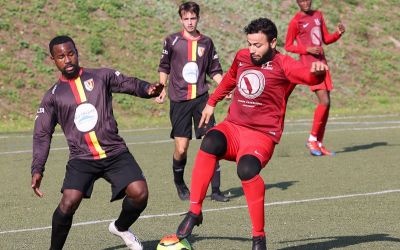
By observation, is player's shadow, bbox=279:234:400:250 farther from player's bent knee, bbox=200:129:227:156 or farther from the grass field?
player's bent knee, bbox=200:129:227:156

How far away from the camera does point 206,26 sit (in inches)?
1276

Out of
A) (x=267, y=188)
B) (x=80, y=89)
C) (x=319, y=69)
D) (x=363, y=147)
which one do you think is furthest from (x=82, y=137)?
(x=363, y=147)

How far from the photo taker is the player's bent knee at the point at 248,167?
8242 mm

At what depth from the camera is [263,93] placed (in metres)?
8.63

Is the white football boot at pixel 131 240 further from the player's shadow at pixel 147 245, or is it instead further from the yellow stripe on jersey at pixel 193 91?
the yellow stripe on jersey at pixel 193 91

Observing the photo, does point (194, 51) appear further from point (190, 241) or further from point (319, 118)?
point (319, 118)

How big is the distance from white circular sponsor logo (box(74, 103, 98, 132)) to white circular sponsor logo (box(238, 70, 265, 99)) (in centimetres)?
121

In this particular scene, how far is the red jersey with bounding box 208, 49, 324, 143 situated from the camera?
8609 millimetres

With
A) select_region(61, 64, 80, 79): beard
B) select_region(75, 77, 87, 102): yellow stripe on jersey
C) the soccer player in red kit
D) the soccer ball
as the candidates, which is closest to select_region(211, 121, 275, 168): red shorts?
the soccer player in red kit

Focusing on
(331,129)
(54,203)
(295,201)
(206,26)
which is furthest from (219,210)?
(206,26)

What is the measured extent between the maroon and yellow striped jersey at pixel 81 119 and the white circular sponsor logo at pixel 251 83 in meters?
0.79

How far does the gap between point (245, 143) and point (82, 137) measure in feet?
4.25

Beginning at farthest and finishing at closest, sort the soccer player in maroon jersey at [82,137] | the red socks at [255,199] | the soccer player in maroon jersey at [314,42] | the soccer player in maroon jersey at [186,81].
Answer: the soccer player in maroon jersey at [314,42]
the soccer player in maroon jersey at [186,81]
the soccer player in maroon jersey at [82,137]
the red socks at [255,199]

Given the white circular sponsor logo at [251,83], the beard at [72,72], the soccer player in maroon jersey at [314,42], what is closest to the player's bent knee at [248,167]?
the white circular sponsor logo at [251,83]
